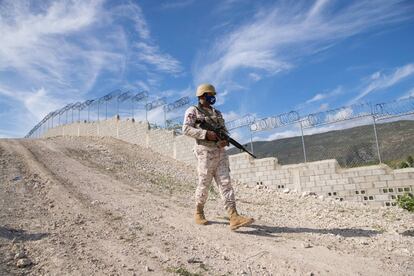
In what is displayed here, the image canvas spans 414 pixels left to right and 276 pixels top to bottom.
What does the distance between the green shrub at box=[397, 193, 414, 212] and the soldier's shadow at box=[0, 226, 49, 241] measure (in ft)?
24.0

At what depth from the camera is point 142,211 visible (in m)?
5.29

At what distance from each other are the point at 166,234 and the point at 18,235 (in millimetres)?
1669

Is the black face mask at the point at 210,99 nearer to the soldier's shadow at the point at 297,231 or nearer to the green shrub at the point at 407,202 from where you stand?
the soldier's shadow at the point at 297,231

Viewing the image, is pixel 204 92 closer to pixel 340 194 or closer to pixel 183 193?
pixel 183 193

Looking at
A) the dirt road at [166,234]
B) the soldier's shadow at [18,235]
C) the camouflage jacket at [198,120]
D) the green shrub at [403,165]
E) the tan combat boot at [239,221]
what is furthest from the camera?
the green shrub at [403,165]

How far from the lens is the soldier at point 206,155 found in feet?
15.7

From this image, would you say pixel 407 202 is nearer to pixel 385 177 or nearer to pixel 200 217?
pixel 385 177

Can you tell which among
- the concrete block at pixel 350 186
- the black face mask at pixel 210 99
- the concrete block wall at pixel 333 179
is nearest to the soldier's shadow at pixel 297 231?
the black face mask at pixel 210 99

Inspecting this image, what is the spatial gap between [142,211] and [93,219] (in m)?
0.82

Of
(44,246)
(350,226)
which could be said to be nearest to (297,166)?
(350,226)

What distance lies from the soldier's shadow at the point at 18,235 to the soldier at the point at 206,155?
6.52 feet

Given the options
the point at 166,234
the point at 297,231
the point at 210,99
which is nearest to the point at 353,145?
the point at 297,231

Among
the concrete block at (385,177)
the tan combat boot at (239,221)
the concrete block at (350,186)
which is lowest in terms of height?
the tan combat boot at (239,221)

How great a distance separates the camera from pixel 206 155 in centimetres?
484
